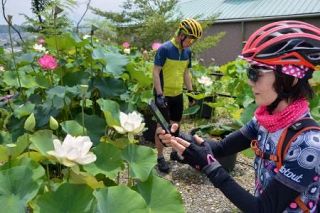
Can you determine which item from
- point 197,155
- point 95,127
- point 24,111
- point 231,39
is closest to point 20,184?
point 197,155

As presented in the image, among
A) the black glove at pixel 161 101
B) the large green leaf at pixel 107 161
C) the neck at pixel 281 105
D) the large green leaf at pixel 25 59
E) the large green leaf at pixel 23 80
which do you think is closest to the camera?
the neck at pixel 281 105

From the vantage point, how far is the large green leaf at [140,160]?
1.56 meters

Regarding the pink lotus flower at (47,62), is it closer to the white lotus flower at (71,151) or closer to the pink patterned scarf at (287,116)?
the white lotus flower at (71,151)

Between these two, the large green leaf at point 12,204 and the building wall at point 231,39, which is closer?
the large green leaf at point 12,204

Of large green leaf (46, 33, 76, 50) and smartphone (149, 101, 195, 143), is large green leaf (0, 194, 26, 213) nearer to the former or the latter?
smartphone (149, 101, 195, 143)

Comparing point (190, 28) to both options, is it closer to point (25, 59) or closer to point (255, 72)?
point (25, 59)

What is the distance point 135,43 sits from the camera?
13953mm

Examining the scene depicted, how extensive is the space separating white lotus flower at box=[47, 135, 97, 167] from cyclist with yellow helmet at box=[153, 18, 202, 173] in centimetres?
210

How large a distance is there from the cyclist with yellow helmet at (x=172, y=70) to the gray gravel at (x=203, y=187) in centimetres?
15

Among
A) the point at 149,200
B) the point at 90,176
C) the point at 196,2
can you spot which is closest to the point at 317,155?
the point at 149,200

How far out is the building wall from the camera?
15602mm

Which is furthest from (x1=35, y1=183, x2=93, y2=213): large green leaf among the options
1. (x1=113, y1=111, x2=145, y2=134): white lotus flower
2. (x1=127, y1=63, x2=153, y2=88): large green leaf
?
(x1=127, y1=63, x2=153, y2=88): large green leaf

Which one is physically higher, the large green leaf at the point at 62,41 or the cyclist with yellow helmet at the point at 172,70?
the large green leaf at the point at 62,41

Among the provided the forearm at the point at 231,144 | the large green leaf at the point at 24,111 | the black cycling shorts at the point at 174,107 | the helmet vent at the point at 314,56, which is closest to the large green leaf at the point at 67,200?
the forearm at the point at 231,144
